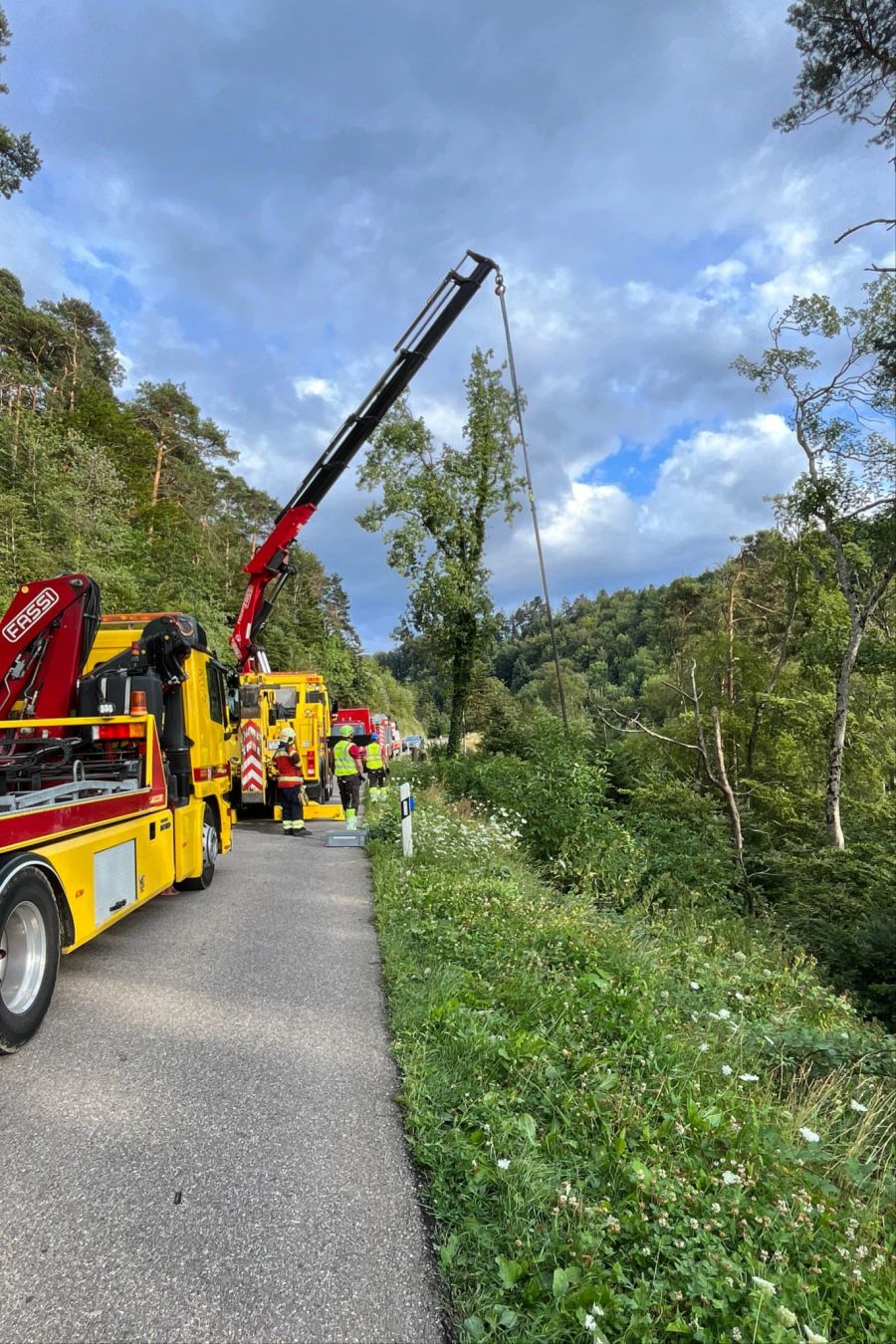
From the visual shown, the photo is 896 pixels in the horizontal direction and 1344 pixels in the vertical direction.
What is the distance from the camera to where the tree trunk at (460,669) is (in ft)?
79.4

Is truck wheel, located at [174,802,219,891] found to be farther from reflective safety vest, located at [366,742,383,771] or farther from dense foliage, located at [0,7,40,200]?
dense foliage, located at [0,7,40,200]

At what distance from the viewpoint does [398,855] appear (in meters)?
9.33

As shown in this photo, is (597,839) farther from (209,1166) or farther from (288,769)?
(209,1166)

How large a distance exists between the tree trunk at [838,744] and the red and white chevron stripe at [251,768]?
13242 mm

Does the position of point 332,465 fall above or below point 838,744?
above

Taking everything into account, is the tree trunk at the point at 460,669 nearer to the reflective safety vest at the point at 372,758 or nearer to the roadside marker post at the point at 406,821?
the reflective safety vest at the point at 372,758

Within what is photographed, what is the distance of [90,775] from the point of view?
20.4 feet

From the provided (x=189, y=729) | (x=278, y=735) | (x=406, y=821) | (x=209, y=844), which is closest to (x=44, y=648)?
(x=189, y=729)

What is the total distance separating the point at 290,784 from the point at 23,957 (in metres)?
9.01

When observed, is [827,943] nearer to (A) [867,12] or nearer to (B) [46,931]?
(B) [46,931]

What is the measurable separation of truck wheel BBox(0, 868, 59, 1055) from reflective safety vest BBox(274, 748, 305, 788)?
8.76 meters

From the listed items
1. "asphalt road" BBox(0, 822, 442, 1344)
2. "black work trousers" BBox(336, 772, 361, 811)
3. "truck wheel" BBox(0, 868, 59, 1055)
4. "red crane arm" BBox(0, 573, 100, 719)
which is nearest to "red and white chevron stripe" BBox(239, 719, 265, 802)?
"black work trousers" BBox(336, 772, 361, 811)

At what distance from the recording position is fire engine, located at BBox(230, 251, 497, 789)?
1216 centimetres

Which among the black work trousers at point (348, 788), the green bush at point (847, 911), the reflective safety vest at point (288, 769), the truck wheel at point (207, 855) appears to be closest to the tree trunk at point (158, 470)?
the black work trousers at point (348, 788)
